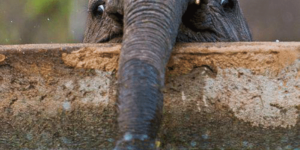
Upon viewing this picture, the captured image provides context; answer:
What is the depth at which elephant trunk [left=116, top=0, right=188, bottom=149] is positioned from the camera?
2.59 meters

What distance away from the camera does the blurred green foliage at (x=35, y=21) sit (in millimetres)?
11750

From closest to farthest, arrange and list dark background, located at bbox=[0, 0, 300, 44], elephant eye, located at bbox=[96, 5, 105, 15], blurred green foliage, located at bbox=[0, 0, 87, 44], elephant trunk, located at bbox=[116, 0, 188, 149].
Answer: elephant trunk, located at bbox=[116, 0, 188, 149] < elephant eye, located at bbox=[96, 5, 105, 15] < dark background, located at bbox=[0, 0, 300, 44] < blurred green foliage, located at bbox=[0, 0, 87, 44]

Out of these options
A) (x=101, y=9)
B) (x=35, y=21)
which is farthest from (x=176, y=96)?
(x=35, y=21)

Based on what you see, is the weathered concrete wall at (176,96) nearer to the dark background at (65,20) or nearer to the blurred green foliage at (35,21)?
the dark background at (65,20)

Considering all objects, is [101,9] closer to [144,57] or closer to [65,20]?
[144,57]

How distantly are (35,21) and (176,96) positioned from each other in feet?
31.2

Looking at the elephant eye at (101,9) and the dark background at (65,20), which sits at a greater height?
the dark background at (65,20)

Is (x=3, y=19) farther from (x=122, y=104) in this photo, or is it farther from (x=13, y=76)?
(x=122, y=104)

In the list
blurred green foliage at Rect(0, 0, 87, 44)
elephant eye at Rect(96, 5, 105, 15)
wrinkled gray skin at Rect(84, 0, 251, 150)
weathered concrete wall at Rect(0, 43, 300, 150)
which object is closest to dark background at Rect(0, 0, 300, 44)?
blurred green foliage at Rect(0, 0, 87, 44)

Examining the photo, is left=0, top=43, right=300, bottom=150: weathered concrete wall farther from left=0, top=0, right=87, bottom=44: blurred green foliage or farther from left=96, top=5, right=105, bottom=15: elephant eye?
left=0, top=0, right=87, bottom=44: blurred green foliage

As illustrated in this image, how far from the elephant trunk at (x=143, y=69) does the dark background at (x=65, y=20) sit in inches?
263

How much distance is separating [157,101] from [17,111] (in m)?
1.01

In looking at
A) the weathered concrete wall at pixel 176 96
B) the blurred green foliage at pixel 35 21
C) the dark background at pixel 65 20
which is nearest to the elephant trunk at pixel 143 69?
the weathered concrete wall at pixel 176 96

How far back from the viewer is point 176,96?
10.6 ft
